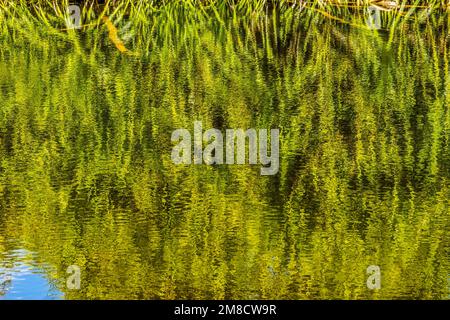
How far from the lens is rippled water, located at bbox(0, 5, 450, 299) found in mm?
4414

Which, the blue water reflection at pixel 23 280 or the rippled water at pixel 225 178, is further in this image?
the rippled water at pixel 225 178

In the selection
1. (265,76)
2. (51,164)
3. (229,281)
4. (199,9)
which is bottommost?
(229,281)

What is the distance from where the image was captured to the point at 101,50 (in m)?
9.57

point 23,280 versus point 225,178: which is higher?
point 225,178

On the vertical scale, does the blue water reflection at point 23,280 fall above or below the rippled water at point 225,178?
below

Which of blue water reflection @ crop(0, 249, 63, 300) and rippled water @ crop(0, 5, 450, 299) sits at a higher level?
rippled water @ crop(0, 5, 450, 299)

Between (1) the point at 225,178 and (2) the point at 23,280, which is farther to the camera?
(1) the point at 225,178

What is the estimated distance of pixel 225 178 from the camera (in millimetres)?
5676

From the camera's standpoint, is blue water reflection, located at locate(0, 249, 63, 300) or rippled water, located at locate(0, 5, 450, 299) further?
rippled water, located at locate(0, 5, 450, 299)

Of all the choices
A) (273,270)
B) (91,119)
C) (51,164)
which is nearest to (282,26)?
(91,119)

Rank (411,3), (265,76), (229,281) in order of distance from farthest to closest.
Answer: (411,3)
(265,76)
(229,281)

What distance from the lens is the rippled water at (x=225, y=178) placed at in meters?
4.41

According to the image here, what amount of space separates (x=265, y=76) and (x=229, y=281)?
4133mm

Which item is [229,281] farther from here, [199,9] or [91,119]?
[199,9]
